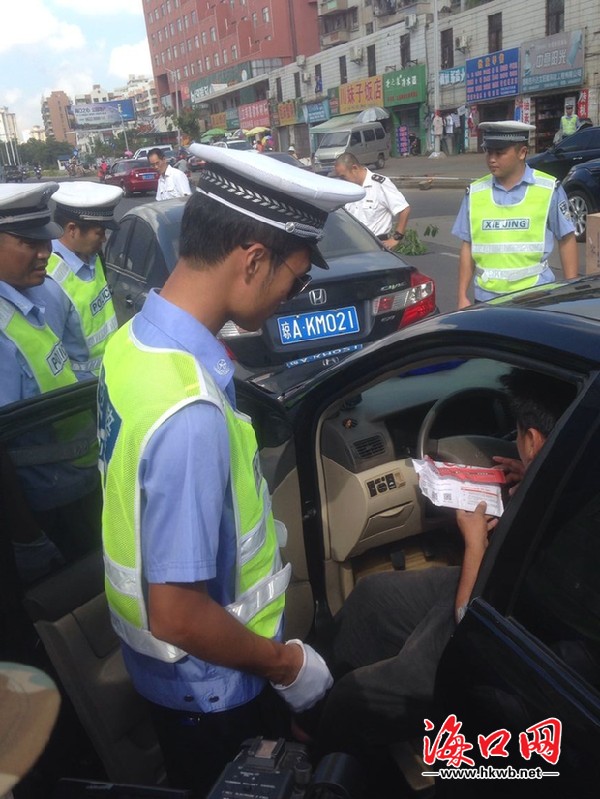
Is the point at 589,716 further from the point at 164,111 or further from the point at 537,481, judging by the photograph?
the point at 164,111

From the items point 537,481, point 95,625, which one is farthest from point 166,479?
point 95,625

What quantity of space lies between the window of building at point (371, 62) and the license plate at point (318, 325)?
140ft

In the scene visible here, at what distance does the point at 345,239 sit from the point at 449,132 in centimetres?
3183

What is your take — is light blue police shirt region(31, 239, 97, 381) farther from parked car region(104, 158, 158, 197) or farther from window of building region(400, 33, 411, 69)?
window of building region(400, 33, 411, 69)

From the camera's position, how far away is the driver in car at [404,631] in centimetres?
172

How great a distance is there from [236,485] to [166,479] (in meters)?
0.17

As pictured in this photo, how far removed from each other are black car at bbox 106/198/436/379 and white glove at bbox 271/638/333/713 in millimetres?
2522

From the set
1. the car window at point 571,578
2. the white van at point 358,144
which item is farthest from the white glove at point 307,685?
the white van at point 358,144

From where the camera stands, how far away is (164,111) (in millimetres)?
80875

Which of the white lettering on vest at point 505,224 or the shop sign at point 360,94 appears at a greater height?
the shop sign at point 360,94

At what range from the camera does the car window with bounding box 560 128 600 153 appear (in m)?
12.2

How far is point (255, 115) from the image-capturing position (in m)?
57.0

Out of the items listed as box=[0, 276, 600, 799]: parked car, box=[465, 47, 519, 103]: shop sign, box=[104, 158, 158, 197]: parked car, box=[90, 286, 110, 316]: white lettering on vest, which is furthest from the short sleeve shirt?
box=[465, 47, 519, 103]: shop sign

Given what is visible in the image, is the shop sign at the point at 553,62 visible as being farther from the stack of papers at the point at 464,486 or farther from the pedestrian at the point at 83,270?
the stack of papers at the point at 464,486
